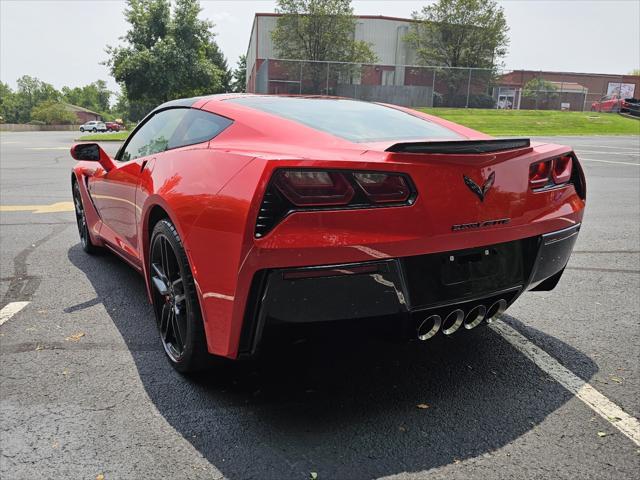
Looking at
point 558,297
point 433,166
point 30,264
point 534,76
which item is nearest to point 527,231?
point 433,166

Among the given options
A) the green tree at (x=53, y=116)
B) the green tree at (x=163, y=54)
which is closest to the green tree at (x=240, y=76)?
the green tree at (x=53, y=116)

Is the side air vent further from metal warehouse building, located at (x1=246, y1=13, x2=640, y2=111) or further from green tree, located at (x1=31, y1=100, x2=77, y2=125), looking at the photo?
green tree, located at (x1=31, y1=100, x2=77, y2=125)

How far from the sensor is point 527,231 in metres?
2.41

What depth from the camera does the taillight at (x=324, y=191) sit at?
1.96 metres

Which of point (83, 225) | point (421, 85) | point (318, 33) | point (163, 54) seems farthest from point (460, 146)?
point (318, 33)

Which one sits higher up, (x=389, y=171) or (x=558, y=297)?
(x=389, y=171)

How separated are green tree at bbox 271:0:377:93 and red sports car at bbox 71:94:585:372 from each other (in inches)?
1971

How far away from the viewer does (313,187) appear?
1994 millimetres

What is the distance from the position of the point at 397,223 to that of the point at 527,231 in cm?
73

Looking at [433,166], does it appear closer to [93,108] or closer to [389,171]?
[389,171]

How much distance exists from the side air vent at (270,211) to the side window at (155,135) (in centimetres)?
143

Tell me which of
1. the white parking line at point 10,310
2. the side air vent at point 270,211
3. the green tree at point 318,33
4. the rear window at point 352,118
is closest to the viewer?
the side air vent at point 270,211

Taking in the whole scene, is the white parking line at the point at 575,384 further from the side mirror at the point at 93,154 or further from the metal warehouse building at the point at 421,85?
the metal warehouse building at the point at 421,85

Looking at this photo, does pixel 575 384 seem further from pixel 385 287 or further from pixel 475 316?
pixel 385 287
